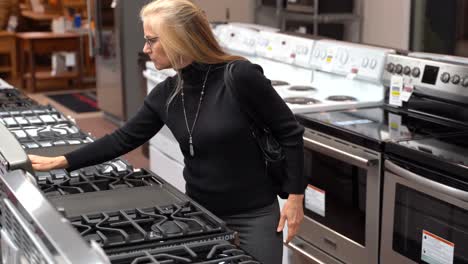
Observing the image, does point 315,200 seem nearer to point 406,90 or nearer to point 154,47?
point 406,90

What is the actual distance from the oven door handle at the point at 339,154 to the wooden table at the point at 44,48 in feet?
22.2

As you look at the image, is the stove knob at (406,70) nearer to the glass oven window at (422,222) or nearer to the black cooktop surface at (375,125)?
the black cooktop surface at (375,125)

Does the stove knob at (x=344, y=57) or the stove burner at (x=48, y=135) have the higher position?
the stove knob at (x=344, y=57)

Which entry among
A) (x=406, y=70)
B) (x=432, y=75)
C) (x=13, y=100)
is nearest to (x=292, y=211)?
(x=432, y=75)

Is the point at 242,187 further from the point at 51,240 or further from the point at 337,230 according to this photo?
the point at 337,230

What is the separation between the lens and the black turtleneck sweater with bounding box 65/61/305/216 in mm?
2148

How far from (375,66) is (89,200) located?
2182mm

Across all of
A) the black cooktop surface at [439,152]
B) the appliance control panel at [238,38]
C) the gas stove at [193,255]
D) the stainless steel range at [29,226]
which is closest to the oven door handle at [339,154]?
the black cooktop surface at [439,152]

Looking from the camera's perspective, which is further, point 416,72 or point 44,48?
point 44,48

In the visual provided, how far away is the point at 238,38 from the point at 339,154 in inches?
90.6

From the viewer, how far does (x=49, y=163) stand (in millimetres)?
2289

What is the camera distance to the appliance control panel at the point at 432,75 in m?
3.31

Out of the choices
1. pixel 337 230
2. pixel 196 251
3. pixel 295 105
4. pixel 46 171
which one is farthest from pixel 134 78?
pixel 196 251

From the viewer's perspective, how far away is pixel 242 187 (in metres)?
2.22
